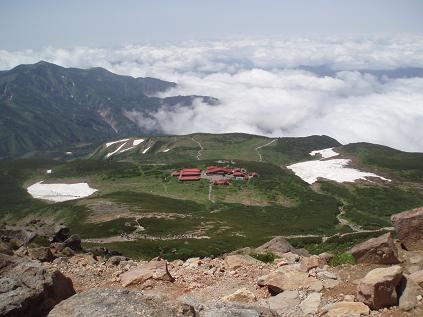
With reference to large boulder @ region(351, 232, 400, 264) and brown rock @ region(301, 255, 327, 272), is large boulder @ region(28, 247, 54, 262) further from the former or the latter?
large boulder @ region(351, 232, 400, 264)

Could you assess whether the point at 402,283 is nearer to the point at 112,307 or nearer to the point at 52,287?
the point at 112,307

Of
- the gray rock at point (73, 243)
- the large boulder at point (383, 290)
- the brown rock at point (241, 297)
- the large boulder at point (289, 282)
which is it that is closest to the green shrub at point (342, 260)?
the large boulder at point (289, 282)

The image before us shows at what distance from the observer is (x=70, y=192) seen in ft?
603

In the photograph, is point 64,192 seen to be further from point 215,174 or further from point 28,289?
point 28,289

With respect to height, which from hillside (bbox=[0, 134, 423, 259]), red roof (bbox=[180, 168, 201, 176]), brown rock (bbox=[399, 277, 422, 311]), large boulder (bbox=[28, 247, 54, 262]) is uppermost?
brown rock (bbox=[399, 277, 422, 311])

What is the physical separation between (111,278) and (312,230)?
326 feet

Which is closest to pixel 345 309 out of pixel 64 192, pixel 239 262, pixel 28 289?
pixel 239 262

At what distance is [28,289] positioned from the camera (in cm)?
1468

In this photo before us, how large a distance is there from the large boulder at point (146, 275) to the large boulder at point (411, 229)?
38.9 ft

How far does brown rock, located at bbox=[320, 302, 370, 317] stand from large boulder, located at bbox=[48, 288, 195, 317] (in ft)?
19.7

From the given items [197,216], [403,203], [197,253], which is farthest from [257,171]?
[197,253]

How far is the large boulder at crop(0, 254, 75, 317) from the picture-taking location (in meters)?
13.9

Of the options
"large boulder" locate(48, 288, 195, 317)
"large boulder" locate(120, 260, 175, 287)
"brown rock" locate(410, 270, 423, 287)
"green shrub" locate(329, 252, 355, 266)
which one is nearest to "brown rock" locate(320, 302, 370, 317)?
"brown rock" locate(410, 270, 423, 287)

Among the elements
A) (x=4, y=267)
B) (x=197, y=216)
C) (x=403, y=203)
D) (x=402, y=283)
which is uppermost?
(x=4, y=267)
